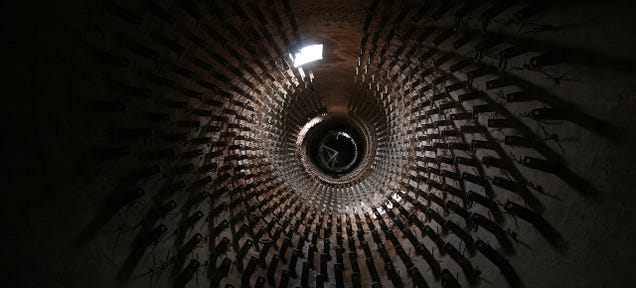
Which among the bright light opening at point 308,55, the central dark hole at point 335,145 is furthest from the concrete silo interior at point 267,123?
the central dark hole at point 335,145

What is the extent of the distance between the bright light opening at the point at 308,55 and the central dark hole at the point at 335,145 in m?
4.71

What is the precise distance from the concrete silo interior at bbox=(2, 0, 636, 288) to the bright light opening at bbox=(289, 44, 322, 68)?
0.18 feet

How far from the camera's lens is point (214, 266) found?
475 cm

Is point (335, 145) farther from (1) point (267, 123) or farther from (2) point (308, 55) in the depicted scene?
(2) point (308, 55)

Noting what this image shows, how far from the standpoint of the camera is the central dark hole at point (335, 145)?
38.0 feet

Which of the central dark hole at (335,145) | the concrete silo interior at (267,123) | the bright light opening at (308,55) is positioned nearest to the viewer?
the concrete silo interior at (267,123)

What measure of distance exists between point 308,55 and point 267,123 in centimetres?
163

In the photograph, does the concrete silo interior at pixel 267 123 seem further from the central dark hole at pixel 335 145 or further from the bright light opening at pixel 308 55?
the central dark hole at pixel 335 145

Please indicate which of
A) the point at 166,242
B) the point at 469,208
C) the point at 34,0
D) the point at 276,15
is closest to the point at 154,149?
the point at 166,242

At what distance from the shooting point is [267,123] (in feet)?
22.9

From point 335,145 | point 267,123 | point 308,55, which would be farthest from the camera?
point 335,145

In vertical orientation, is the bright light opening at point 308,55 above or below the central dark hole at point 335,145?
above

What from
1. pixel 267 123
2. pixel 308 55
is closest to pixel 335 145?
pixel 267 123

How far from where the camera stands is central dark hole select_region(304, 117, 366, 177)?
38.0 ft
